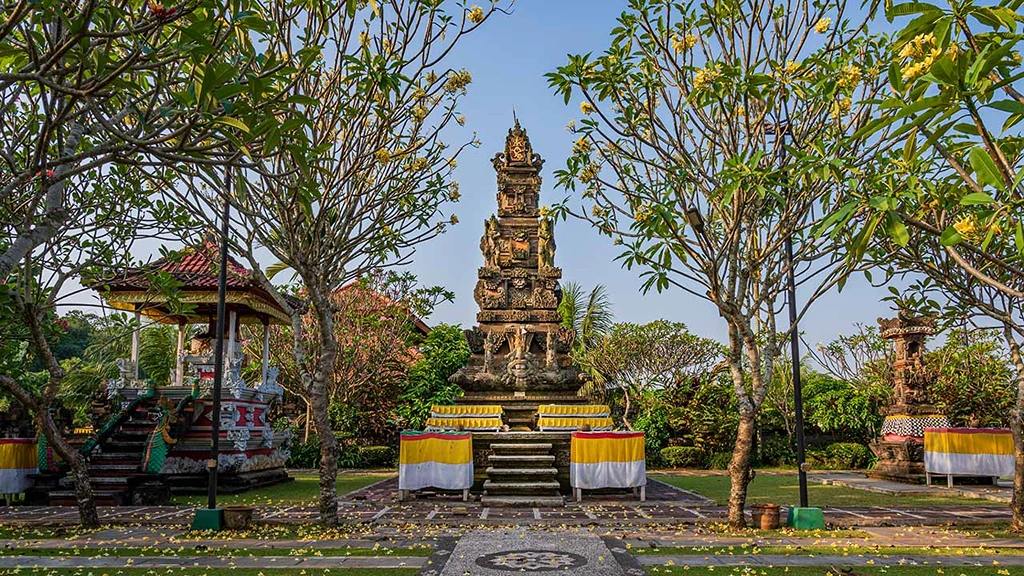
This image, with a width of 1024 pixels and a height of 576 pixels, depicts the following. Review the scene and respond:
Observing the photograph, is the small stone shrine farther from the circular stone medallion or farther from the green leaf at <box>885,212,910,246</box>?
the green leaf at <box>885,212,910,246</box>

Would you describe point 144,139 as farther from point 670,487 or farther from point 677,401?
point 677,401

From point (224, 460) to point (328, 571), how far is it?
8742 mm

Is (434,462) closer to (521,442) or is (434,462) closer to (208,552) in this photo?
(521,442)

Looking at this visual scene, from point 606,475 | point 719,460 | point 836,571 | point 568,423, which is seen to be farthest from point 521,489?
point 719,460

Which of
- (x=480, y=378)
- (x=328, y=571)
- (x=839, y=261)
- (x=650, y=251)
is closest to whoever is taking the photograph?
(x=328, y=571)

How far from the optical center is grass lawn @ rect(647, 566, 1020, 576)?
19.9 ft

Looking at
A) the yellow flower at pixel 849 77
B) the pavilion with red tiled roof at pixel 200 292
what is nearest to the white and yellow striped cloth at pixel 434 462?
the pavilion with red tiled roof at pixel 200 292

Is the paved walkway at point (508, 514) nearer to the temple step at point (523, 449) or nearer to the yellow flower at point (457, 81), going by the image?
the temple step at point (523, 449)

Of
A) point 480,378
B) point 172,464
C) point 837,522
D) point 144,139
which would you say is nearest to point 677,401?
point 480,378

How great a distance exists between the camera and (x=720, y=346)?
23.0 m

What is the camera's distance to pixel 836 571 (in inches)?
240

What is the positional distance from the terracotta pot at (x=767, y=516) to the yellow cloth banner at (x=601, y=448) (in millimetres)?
3706

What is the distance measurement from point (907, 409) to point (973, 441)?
2.36m

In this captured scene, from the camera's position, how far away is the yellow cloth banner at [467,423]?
15250 millimetres
